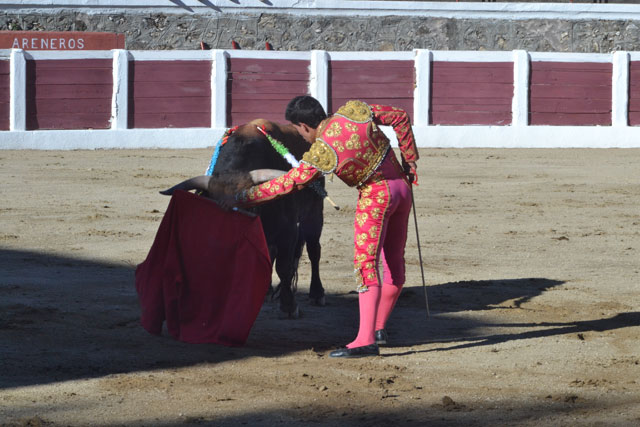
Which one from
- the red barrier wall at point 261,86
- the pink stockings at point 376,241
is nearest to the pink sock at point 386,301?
the pink stockings at point 376,241

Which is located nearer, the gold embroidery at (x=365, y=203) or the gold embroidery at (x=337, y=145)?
the gold embroidery at (x=337, y=145)

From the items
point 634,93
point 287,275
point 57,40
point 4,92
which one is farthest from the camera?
point 57,40

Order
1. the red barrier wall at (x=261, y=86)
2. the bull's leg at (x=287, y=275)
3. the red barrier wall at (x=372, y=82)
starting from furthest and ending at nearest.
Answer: the red barrier wall at (x=372, y=82), the red barrier wall at (x=261, y=86), the bull's leg at (x=287, y=275)

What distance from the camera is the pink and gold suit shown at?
339 cm

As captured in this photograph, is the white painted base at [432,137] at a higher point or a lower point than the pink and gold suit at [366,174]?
higher

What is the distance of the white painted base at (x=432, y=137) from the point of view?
1224 centimetres

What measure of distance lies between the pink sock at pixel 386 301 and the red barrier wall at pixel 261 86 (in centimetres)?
928

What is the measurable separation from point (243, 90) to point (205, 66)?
1.83 feet

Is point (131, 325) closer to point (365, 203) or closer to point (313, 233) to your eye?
point (365, 203)

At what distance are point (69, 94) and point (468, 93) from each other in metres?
5.04

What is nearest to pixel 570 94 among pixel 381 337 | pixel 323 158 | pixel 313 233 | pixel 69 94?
pixel 69 94

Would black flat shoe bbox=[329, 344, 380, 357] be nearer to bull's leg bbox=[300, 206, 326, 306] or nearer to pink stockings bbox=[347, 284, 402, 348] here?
pink stockings bbox=[347, 284, 402, 348]

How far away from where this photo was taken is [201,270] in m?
3.84

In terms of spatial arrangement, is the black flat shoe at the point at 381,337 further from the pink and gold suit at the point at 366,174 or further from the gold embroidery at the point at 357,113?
the gold embroidery at the point at 357,113
